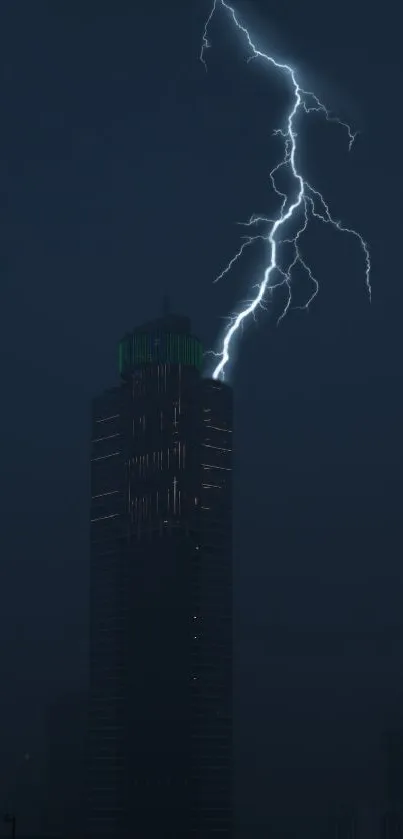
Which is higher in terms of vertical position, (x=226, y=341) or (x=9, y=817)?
(x=226, y=341)

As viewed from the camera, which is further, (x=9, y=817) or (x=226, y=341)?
(x=226, y=341)
